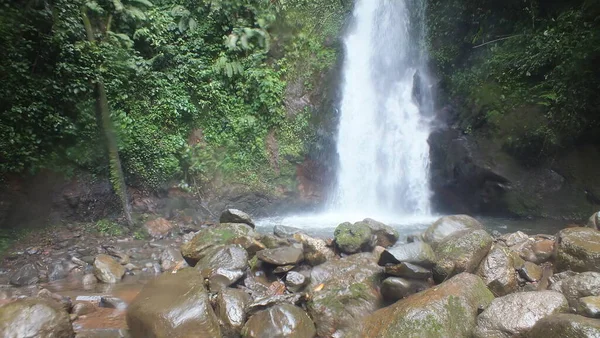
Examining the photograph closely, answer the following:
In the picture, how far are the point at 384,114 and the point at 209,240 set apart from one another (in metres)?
9.02

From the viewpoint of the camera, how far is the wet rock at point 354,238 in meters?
6.79

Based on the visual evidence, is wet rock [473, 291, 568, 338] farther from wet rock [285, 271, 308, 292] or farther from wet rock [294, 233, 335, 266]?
wet rock [294, 233, 335, 266]

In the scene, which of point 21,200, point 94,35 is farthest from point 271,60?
point 21,200

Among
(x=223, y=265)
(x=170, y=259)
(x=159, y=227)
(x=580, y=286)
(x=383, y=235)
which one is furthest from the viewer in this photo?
(x=159, y=227)

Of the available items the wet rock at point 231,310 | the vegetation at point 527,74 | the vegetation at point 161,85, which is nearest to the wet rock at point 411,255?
the wet rock at point 231,310

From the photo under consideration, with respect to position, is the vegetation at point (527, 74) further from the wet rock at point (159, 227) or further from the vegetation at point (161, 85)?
the wet rock at point (159, 227)

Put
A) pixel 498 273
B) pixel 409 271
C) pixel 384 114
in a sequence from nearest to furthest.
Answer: pixel 409 271 → pixel 498 273 → pixel 384 114

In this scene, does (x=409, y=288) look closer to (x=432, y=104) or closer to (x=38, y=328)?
(x=38, y=328)

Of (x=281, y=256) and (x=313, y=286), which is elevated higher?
(x=281, y=256)

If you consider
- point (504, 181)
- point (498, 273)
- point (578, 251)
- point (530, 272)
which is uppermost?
point (504, 181)

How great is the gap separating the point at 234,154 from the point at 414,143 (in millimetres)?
6072

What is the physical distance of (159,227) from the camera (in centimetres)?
945

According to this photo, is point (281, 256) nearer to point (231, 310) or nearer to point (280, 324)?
point (231, 310)

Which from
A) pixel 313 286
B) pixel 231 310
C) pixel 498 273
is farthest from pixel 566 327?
pixel 231 310
